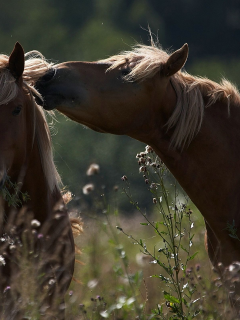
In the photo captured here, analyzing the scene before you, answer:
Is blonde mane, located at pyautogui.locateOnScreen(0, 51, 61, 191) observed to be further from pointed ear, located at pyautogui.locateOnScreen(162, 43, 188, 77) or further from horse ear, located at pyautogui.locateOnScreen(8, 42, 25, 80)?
pointed ear, located at pyautogui.locateOnScreen(162, 43, 188, 77)

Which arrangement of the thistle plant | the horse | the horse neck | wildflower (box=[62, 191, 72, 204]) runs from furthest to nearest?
1. wildflower (box=[62, 191, 72, 204])
2. the horse neck
3. the horse
4. the thistle plant

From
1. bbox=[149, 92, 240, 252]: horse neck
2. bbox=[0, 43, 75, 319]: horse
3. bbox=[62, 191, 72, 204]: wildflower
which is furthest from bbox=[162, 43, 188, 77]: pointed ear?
bbox=[62, 191, 72, 204]: wildflower

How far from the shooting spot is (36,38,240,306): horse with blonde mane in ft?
11.9

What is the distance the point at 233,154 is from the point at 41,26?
20.1 metres

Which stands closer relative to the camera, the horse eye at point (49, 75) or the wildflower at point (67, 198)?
the horse eye at point (49, 75)

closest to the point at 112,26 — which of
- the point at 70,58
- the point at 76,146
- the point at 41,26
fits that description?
the point at 41,26

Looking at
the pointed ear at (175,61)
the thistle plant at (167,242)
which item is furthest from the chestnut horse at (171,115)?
the thistle plant at (167,242)

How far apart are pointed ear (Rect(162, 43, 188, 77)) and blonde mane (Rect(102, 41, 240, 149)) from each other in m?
0.07

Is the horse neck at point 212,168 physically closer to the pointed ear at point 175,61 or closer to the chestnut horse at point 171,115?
the chestnut horse at point 171,115

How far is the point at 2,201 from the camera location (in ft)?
11.8

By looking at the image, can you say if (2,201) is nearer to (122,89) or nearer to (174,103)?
(122,89)

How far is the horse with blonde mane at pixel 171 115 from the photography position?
3631mm

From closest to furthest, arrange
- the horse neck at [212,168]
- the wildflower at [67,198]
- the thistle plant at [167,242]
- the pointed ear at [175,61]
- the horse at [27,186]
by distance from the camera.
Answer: the thistle plant at [167,242] < the horse at [27,186] < the pointed ear at [175,61] < the horse neck at [212,168] < the wildflower at [67,198]

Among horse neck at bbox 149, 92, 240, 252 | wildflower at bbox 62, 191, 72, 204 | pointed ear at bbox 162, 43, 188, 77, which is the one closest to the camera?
pointed ear at bbox 162, 43, 188, 77
